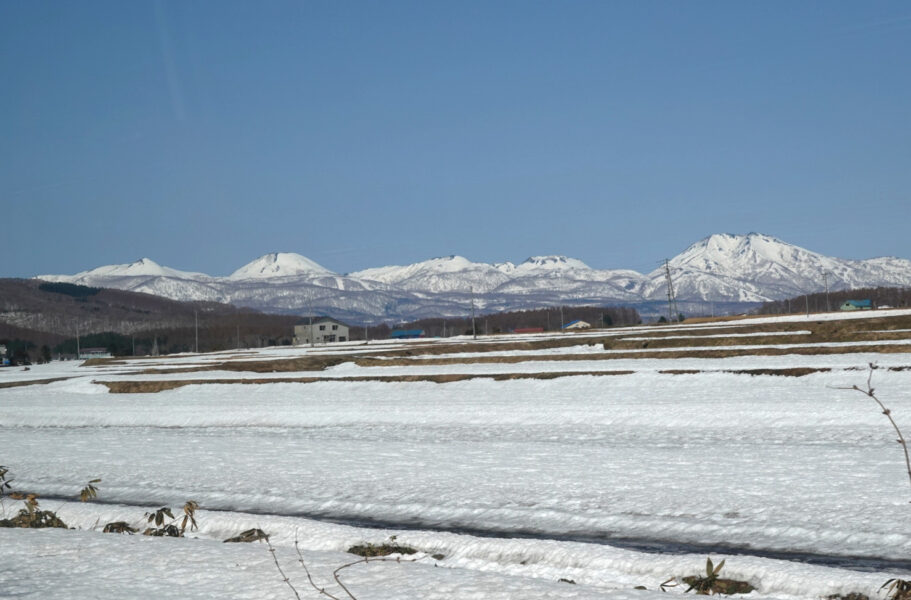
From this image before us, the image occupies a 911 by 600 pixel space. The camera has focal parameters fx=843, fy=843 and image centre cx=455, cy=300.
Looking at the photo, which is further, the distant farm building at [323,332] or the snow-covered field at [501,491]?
the distant farm building at [323,332]

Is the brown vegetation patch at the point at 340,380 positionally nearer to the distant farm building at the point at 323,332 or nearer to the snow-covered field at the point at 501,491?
the snow-covered field at the point at 501,491

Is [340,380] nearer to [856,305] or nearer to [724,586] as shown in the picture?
[724,586]

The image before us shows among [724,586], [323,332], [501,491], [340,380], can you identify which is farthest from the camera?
[323,332]

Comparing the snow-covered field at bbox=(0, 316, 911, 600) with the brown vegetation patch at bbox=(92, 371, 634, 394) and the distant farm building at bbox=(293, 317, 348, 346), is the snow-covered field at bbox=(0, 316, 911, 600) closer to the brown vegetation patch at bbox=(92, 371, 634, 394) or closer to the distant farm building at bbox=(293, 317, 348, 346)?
the brown vegetation patch at bbox=(92, 371, 634, 394)

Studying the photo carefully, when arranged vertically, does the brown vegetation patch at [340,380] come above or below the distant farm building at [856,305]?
below

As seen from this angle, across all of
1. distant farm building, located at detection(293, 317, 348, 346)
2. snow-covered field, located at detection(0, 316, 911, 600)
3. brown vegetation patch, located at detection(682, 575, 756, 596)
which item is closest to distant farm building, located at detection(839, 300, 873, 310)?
distant farm building, located at detection(293, 317, 348, 346)

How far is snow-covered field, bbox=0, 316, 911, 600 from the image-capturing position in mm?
9663

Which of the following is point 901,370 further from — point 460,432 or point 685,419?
point 460,432

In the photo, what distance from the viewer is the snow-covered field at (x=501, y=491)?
9663mm

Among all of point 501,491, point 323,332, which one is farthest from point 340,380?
point 323,332

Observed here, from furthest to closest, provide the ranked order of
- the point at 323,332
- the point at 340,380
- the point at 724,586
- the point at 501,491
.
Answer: the point at 323,332
the point at 340,380
the point at 501,491
the point at 724,586

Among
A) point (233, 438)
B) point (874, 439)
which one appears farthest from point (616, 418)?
point (233, 438)

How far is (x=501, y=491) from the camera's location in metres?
15.6

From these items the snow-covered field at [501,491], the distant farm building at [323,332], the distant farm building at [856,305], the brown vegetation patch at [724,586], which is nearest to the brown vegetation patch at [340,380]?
the snow-covered field at [501,491]
